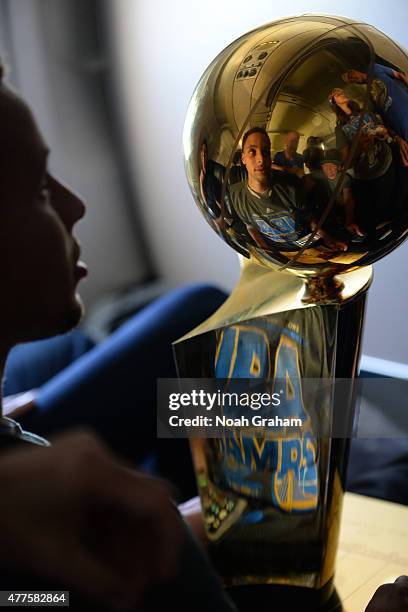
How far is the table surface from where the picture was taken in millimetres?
761

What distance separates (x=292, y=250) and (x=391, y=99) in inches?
5.1

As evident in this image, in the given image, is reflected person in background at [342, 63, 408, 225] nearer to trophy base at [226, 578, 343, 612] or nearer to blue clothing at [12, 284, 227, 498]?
trophy base at [226, 578, 343, 612]

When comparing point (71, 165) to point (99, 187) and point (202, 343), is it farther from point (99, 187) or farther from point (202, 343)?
point (202, 343)

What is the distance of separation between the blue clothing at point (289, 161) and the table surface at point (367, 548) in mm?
397

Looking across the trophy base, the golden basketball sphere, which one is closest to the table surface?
the trophy base

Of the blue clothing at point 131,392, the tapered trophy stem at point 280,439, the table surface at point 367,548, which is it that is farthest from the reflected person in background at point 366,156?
the blue clothing at point 131,392

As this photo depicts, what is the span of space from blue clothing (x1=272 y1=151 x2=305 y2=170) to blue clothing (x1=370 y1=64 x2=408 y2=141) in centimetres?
7

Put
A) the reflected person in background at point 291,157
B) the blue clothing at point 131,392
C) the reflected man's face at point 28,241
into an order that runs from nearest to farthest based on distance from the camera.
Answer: the reflected man's face at point 28,241
the reflected person in background at point 291,157
the blue clothing at point 131,392

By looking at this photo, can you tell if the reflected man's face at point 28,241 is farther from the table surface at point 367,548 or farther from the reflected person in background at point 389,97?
the table surface at point 367,548

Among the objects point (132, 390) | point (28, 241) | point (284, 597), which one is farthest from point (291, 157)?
point (132, 390)

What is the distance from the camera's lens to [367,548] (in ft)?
2.70

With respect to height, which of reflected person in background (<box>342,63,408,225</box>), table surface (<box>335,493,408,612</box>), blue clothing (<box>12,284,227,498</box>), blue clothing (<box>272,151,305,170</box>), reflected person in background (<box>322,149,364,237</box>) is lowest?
blue clothing (<box>12,284,227,498</box>)

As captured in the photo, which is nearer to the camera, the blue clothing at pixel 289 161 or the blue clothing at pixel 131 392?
the blue clothing at pixel 289 161

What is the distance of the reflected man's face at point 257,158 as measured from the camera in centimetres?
59
